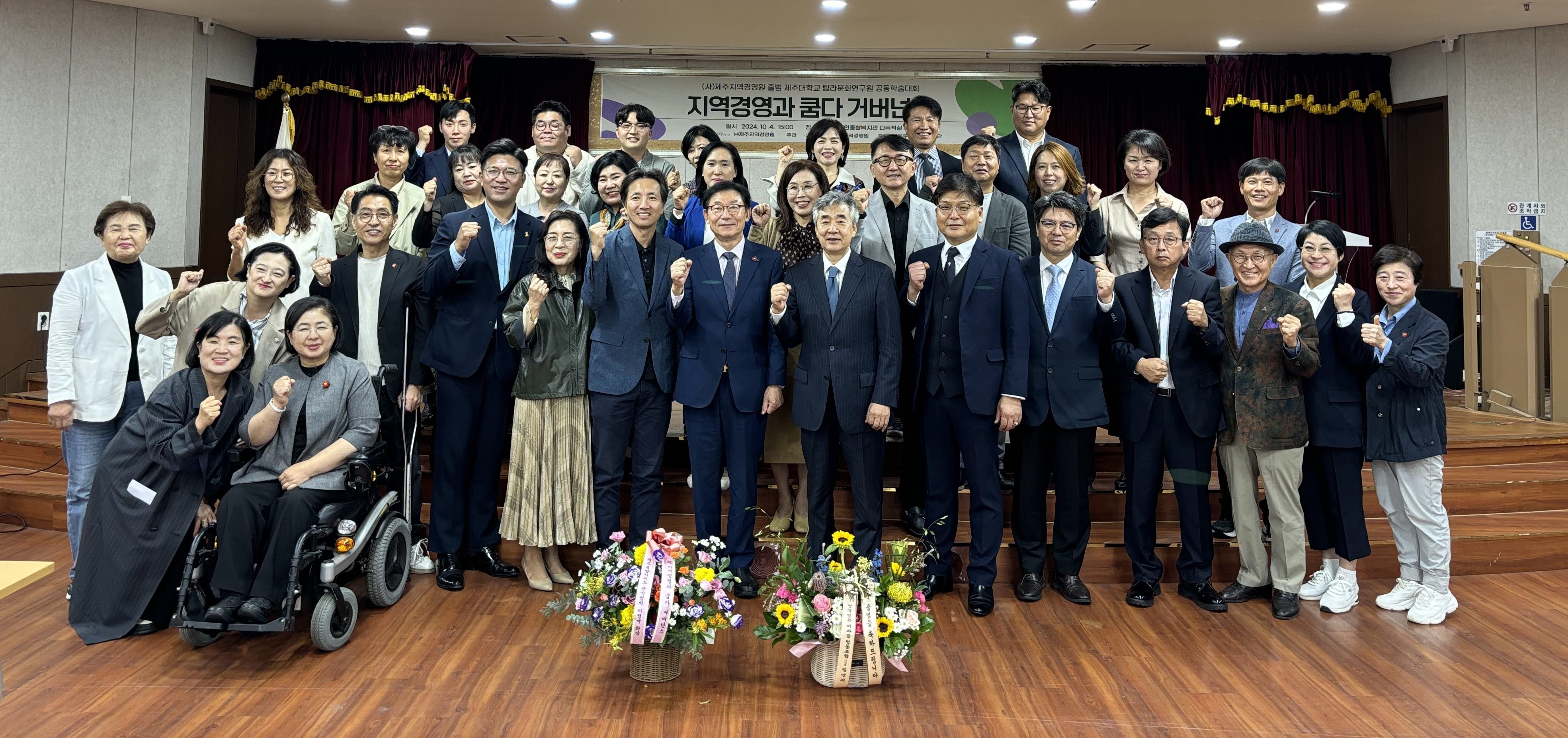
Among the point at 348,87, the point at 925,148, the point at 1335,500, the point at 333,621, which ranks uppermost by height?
the point at 348,87

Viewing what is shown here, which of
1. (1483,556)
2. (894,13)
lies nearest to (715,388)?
(1483,556)

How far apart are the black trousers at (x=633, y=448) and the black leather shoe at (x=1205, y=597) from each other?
6.67 feet

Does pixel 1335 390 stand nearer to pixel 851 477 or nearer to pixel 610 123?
pixel 851 477

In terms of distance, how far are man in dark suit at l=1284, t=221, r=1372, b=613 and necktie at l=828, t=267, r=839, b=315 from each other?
1.67m

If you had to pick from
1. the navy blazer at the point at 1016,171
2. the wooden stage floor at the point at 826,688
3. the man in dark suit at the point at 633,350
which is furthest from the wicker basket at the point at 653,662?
the navy blazer at the point at 1016,171

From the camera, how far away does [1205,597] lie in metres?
3.83

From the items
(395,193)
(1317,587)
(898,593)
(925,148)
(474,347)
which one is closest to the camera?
(898,593)

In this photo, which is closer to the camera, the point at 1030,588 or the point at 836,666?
the point at 836,666

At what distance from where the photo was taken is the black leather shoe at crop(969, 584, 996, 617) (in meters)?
3.72

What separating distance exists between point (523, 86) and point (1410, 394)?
6.87m

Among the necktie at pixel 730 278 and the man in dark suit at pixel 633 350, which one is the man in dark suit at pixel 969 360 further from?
the man in dark suit at pixel 633 350

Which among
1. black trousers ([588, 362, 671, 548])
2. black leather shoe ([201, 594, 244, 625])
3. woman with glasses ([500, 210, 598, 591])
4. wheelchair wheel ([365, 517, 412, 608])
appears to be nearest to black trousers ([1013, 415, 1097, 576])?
black trousers ([588, 362, 671, 548])

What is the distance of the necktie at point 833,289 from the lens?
3.64m

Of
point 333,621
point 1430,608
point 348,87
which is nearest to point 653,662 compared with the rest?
point 333,621
